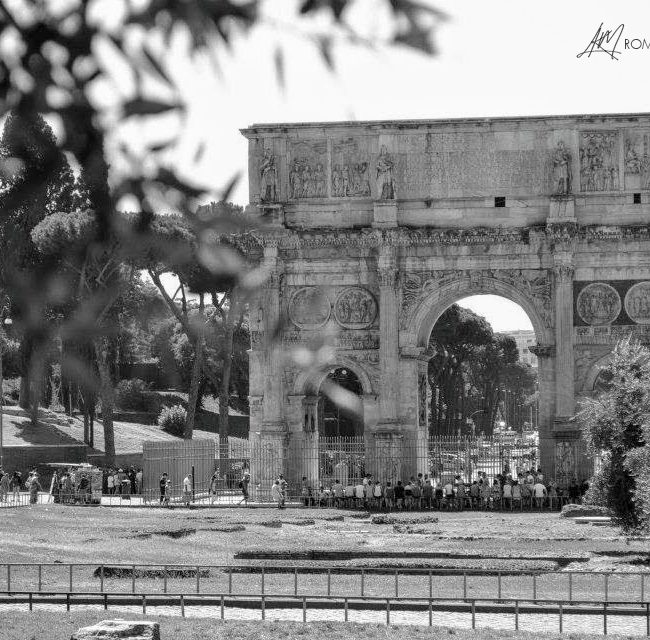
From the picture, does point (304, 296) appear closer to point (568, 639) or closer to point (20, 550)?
point (20, 550)

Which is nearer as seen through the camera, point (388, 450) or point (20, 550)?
point (20, 550)

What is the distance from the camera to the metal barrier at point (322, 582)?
69.7ft

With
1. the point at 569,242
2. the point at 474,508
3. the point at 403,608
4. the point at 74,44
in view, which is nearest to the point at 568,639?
the point at 403,608

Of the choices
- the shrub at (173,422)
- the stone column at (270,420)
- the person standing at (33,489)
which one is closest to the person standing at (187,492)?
the stone column at (270,420)

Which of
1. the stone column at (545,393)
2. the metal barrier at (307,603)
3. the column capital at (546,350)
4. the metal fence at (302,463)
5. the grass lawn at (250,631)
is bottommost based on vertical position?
the grass lawn at (250,631)

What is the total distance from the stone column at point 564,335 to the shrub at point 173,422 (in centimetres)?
3313

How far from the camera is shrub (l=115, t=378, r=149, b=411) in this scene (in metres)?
74.9

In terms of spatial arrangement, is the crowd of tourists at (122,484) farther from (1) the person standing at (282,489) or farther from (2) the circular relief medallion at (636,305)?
(2) the circular relief medallion at (636,305)

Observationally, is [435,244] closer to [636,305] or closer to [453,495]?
[636,305]

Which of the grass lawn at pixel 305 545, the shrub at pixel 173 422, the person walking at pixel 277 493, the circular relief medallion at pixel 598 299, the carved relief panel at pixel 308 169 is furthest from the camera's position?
the shrub at pixel 173 422

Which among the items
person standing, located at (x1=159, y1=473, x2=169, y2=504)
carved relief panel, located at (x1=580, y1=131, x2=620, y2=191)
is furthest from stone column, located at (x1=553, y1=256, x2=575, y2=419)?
person standing, located at (x1=159, y1=473, x2=169, y2=504)

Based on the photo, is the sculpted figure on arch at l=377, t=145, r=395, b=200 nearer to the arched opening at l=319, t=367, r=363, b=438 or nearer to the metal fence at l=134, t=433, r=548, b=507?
the metal fence at l=134, t=433, r=548, b=507

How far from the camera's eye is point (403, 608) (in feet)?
63.9

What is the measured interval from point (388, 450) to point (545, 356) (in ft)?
17.5
